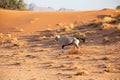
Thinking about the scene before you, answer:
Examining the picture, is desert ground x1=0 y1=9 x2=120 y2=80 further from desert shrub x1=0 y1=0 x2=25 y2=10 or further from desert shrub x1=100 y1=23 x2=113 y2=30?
desert shrub x1=0 y1=0 x2=25 y2=10

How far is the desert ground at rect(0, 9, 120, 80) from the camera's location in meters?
16.2

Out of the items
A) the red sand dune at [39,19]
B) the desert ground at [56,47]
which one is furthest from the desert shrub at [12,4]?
the red sand dune at [39,19]

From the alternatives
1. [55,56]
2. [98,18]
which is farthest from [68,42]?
[98,18]

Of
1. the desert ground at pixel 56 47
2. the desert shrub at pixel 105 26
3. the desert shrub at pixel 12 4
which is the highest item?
the desert shrub at pixel 12 4

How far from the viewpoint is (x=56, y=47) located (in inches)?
950

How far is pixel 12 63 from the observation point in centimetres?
1920

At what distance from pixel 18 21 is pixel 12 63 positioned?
17.9 meters

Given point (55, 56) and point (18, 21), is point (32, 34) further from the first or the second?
point (55, 56)

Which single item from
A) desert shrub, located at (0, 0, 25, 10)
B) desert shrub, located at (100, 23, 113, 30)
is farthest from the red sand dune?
desert shrub, located at (0, 0, 25, 10)

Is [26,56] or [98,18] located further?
[98,18]

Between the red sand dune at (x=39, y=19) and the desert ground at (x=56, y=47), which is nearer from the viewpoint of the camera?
the desert ground at (x=56, y=47)

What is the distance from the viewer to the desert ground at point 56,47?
16.2 m

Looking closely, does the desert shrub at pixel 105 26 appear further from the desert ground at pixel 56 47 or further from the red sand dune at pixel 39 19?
the red sand dune at pixel 39 19

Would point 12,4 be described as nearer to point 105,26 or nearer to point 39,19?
point 39,19
